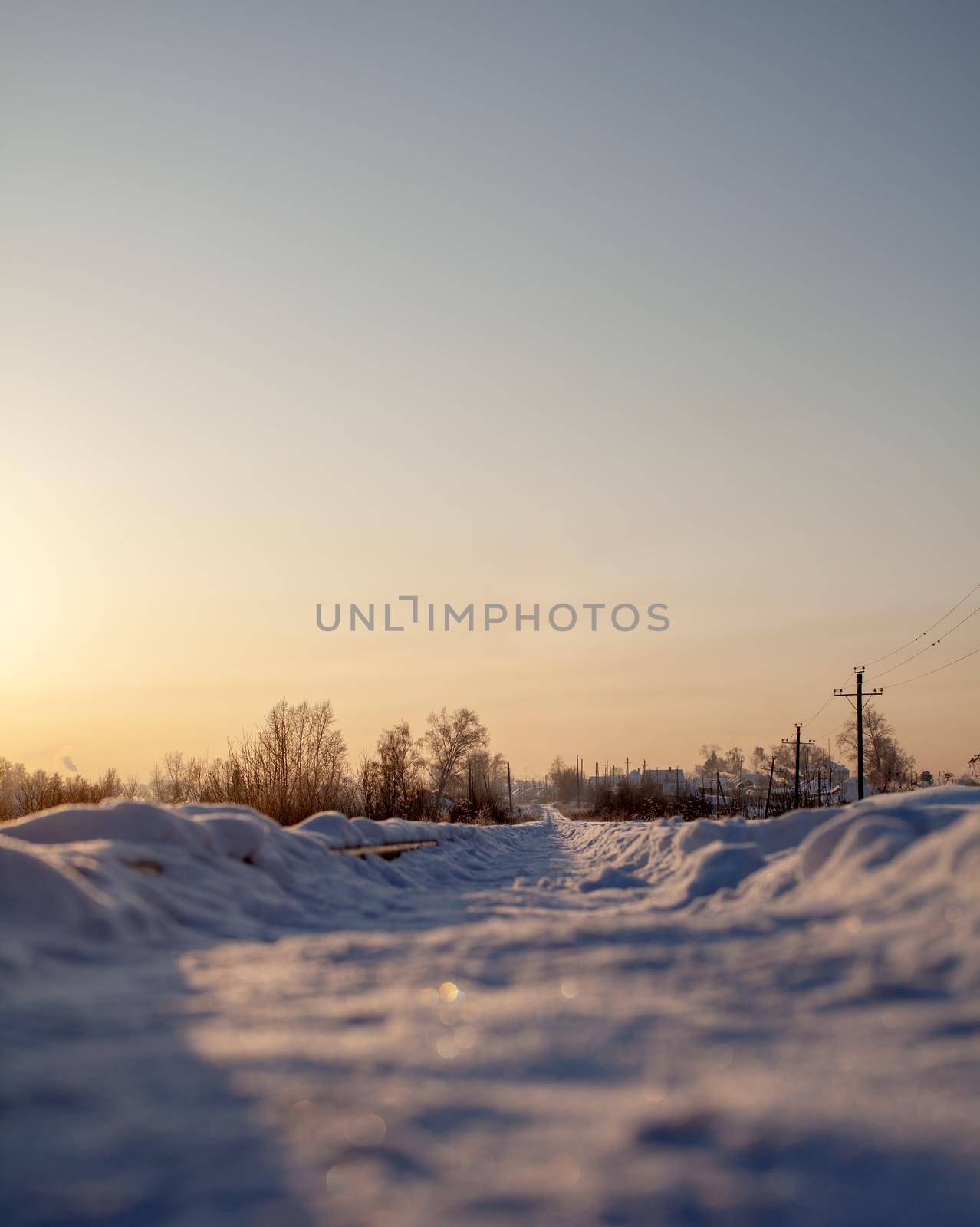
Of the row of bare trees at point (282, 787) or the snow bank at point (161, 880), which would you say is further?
the row of bare trees at point (282, 787)

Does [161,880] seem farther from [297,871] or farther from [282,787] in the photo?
[282,787]

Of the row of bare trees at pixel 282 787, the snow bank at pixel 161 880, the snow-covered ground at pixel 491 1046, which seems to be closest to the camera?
the snow-covered ground at pixel 491 1046

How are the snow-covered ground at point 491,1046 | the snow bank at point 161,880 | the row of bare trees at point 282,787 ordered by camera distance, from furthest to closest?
1. the row of bare trees at point 282,787
2. the snow bank at point 161,880
3. the snow-covered ground at point 491,1046

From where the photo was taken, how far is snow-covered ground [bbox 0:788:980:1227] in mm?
981

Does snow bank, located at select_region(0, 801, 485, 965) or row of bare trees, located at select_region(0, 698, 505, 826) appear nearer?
snow bank, located at select_region(0, 801, 485, 965)

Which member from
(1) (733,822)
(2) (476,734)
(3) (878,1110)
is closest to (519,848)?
(1) (733,822)

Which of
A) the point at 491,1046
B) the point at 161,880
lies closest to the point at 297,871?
the point at 161,880

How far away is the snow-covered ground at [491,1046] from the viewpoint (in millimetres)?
981

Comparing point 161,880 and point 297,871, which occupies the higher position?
point 161,880

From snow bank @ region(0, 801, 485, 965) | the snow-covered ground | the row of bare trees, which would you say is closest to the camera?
the snow-covered ground

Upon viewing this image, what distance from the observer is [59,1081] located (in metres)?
1.27

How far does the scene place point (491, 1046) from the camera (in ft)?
4.81

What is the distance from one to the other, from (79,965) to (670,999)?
1.33m

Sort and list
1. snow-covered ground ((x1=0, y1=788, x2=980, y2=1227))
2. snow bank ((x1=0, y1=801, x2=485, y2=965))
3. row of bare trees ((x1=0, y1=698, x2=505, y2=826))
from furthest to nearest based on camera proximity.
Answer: row of bare trees ((x1=0, y1=698, x2=505, y2=826)), snow bank ((x1=0, y1=801, x2=485, y2=965)), snow-covered ground ((x1=0, y1=788, x2=980, y2=1227))
